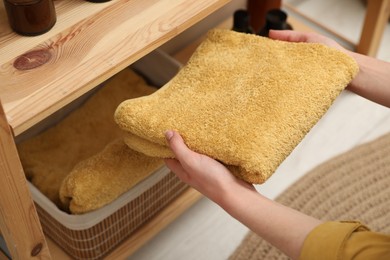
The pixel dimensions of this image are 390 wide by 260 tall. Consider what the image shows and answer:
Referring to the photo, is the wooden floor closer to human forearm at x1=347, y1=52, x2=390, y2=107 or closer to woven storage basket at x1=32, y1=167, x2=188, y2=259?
woven storage basket at x1=32, y1=167, x2=188, y2=259

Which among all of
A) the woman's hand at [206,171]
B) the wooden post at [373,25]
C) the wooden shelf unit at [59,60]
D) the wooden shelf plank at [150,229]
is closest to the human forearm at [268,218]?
the woman's hand at [206,171]

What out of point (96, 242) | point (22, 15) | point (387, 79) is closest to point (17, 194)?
point (22, 15)

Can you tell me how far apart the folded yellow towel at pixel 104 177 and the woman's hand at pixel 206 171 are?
19 cm

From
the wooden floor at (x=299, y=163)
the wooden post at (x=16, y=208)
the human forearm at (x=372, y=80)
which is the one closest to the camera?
the wooden post at (x=16, y=208)

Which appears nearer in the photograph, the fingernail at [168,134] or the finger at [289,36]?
the fingernail at [168,134]

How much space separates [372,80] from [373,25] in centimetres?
54

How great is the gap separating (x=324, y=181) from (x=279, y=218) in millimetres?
504

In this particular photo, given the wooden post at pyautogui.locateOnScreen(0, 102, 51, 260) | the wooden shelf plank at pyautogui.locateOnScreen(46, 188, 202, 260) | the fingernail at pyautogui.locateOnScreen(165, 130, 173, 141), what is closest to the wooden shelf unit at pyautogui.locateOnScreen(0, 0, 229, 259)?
the wooden post at pyautogui.locateOnScreen(0, 102, 51, 260)

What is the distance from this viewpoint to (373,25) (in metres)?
1.38

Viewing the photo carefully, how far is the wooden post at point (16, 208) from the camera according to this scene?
2.20 ft

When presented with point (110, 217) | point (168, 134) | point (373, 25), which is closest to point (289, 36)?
point (168, 134)

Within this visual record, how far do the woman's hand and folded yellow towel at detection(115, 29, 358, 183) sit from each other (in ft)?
0.04

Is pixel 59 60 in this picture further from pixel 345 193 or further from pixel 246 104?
pixel 345 193

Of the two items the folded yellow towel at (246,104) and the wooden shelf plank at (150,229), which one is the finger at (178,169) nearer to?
the folded yellow towel at (246,104)
